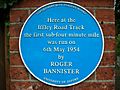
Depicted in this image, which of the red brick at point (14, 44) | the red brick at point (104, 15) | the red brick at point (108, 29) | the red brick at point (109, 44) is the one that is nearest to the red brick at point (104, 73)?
the red brick at point (109, 44)

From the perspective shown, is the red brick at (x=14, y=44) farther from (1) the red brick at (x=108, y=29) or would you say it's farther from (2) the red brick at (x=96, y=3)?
(1) the red brick at (x=108, y=29)

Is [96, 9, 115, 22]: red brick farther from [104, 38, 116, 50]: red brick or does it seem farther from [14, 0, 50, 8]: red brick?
[14, 0, 50, 8]: red brick

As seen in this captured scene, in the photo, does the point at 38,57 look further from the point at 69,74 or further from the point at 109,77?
the point at 109,77

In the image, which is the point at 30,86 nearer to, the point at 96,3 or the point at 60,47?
the point at 60,47

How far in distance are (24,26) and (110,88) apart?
94cm

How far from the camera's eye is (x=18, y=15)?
3.21 m

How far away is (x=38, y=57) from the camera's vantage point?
3.18 m

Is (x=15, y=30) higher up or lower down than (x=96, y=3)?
lower down

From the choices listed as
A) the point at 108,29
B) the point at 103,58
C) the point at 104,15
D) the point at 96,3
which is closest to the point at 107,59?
the point at 103,58

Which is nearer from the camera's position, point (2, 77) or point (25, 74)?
point (25, 74)

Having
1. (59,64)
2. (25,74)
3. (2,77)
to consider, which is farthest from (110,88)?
(2,77)

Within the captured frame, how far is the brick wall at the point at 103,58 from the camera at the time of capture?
10.5 ft

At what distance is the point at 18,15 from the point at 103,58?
84 cm

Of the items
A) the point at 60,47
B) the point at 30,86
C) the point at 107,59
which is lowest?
the point at 30,86
